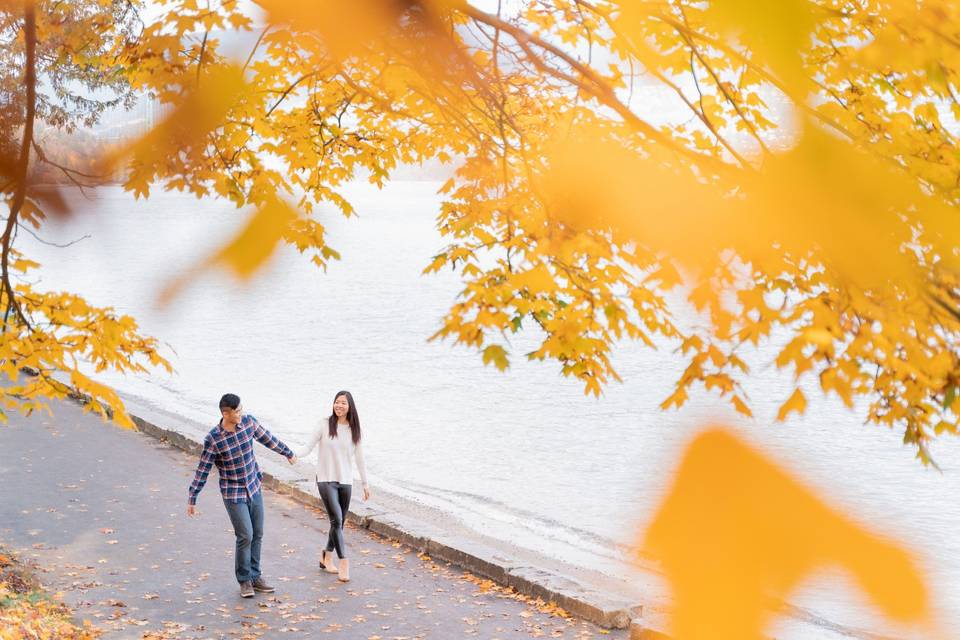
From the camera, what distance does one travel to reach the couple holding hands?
8.05 meters

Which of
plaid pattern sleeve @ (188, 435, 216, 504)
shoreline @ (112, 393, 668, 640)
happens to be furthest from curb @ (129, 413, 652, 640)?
plaid pattern sleeve @ (188, 435, 216, 504)

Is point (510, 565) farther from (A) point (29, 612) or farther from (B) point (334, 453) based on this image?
(A) point (29, 612)

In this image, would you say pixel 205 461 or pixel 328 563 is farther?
pixel 328 563

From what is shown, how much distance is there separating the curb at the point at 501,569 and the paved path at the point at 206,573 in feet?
0.38

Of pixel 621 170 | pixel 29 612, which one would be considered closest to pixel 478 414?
pixel 29 612

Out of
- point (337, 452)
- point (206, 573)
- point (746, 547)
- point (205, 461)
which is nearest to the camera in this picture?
point (746, 547)

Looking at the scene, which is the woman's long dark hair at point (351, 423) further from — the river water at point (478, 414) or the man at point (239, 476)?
the river water at point (478, 414)

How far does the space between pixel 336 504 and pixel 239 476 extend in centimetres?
97

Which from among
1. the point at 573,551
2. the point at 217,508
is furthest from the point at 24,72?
the point at 573,551

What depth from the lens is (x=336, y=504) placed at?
8.69 meters

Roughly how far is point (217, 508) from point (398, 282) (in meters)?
50.2

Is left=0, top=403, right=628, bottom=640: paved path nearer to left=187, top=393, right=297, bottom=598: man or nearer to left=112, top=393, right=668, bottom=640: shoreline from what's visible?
left=112, top=393, right=668, bottom=640: shoreline

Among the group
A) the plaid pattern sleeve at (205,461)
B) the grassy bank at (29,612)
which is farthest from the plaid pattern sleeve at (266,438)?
the grassy bank at (29,612)

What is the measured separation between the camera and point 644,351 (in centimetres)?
3891
